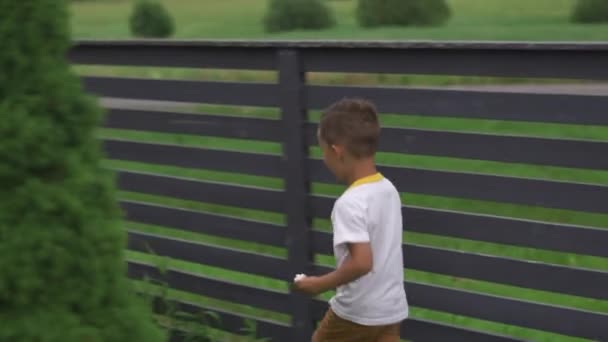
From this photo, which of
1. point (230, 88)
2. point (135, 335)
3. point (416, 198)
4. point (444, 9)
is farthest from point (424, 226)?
point (444, 9)

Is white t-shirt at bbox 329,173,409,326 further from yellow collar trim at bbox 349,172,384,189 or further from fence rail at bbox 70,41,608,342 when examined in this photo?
fence rail at bbox 70,41,608,342

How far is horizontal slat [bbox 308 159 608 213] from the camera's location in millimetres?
4109

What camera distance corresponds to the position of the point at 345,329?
4074mm

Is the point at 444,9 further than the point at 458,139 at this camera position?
Yes

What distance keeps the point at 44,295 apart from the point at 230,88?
264 cm

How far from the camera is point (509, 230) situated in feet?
14.3

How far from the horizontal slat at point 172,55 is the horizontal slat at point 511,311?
1.35 m

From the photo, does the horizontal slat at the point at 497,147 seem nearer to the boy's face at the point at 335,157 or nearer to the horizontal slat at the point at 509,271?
the horizontal slat at the point at 509,271

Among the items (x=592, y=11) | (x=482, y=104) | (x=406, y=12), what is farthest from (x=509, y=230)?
(x=406, y=12)

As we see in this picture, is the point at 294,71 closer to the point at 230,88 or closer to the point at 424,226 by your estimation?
the point at 230,88

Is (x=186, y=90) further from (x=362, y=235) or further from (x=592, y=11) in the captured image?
(x=592, y=11)

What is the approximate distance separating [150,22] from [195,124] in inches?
916

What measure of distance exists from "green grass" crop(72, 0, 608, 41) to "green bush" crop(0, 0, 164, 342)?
6110 mm

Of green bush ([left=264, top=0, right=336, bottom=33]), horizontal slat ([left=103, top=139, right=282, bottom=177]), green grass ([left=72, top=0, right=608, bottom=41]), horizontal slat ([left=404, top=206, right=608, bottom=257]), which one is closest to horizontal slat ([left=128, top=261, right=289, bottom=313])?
horizontal slat ([left=103, top=139, right=282, bottom=177])
